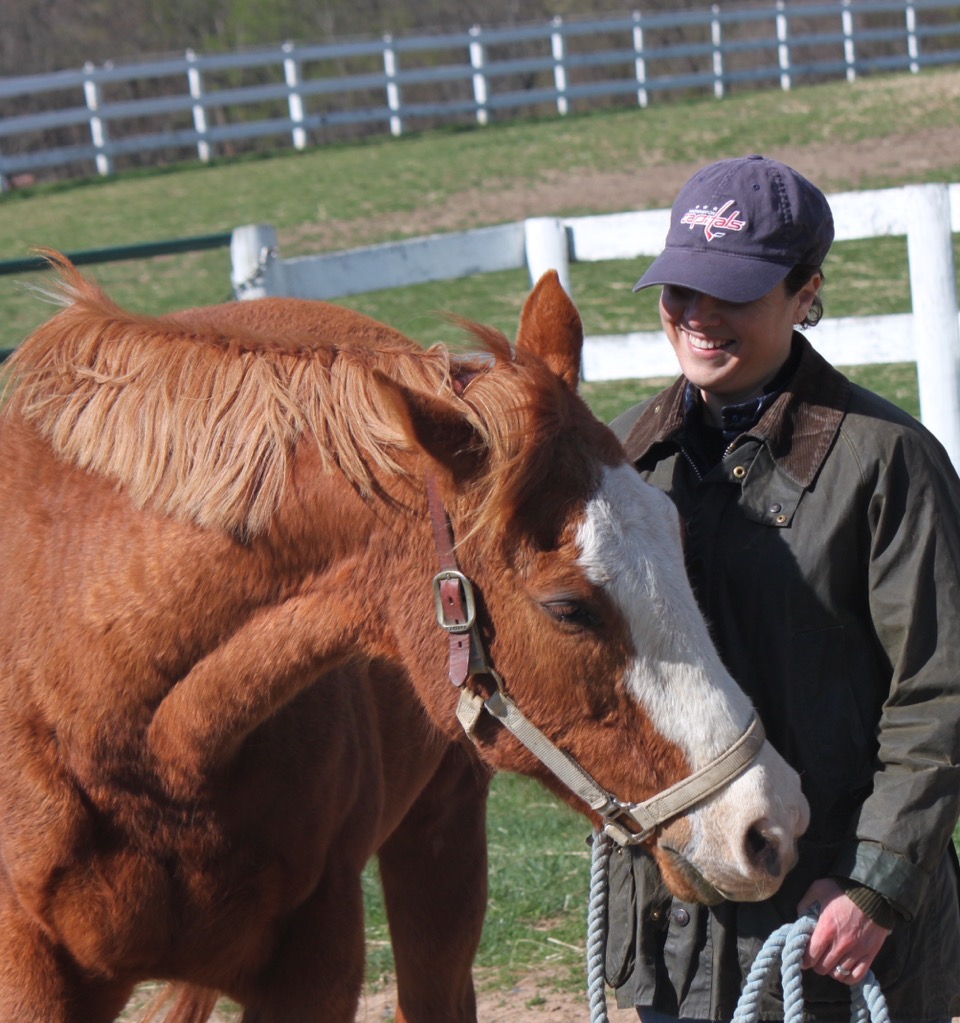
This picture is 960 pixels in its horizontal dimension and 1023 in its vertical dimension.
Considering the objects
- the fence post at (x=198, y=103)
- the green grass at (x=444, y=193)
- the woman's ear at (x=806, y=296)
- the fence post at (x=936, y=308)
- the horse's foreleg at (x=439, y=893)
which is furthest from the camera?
the fence post at (x=198, y=103)

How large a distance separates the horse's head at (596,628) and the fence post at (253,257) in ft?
12.8

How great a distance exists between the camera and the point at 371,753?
275 cm

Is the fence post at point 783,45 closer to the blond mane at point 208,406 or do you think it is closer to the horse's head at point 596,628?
the blond mane at point 208,406

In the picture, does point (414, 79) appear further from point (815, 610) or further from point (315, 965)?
point (815, 610)

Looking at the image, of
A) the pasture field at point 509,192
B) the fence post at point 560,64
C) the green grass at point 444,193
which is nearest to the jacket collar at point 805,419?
the pasture field at point 509,192

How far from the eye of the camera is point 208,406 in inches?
88.4

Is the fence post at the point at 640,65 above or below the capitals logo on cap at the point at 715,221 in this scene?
above

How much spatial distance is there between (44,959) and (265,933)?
0.38 meters

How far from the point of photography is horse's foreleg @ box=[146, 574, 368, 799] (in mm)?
2199

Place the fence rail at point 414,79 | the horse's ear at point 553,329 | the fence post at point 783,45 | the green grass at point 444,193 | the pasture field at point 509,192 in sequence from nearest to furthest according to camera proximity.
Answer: the horse's ear at point 553,329 < the pasture field at point 509,192 < the green grass at point 444,193 < the fence rail at point 414,79 < the fence post at point 783,45

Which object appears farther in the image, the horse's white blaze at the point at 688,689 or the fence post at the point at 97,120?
the fence post at the point at 97,120

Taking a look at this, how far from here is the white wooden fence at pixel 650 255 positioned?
5613mm

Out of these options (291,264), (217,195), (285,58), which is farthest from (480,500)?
(285,58)

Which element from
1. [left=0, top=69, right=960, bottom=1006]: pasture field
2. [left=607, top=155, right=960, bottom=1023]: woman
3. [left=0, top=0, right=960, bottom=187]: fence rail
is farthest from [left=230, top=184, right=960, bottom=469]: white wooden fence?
[left=0, top=0, right=960, bottom=187]: fence rail
